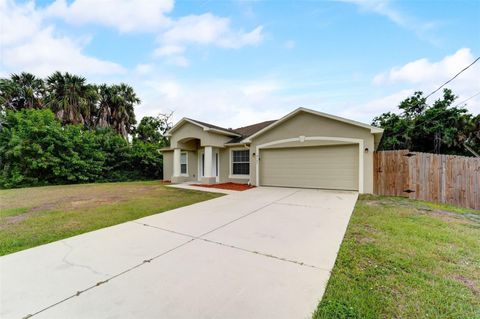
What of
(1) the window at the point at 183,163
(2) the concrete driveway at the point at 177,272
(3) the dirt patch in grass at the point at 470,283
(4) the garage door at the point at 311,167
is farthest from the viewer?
(1) the window at the point at 183,163

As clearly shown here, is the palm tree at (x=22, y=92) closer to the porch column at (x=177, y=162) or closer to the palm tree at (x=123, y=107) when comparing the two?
the palm tree at (x=123, y=107)

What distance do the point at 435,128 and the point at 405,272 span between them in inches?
710

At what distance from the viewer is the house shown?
347 inches

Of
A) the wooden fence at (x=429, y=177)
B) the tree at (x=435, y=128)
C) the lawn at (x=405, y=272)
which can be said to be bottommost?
the lawn at (x=405, y=272)

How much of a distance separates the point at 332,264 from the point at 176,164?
41.8 ft

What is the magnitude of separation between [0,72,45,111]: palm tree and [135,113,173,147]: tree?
923cm

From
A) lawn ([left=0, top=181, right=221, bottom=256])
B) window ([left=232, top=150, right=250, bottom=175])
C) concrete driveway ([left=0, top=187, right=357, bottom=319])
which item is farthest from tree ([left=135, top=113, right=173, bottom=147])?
concrete driveway ([left=0, top=187, right=357, bottom=319])

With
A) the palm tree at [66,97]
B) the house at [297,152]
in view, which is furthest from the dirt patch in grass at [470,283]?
the palm tree at [66,97]

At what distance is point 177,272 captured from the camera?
2.58m

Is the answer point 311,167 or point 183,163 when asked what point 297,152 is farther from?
point 183,163

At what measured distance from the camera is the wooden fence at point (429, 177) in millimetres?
7258

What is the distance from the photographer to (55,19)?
8055 millimetres

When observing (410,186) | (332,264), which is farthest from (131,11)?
(410,186)

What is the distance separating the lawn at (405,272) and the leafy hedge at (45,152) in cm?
1620
